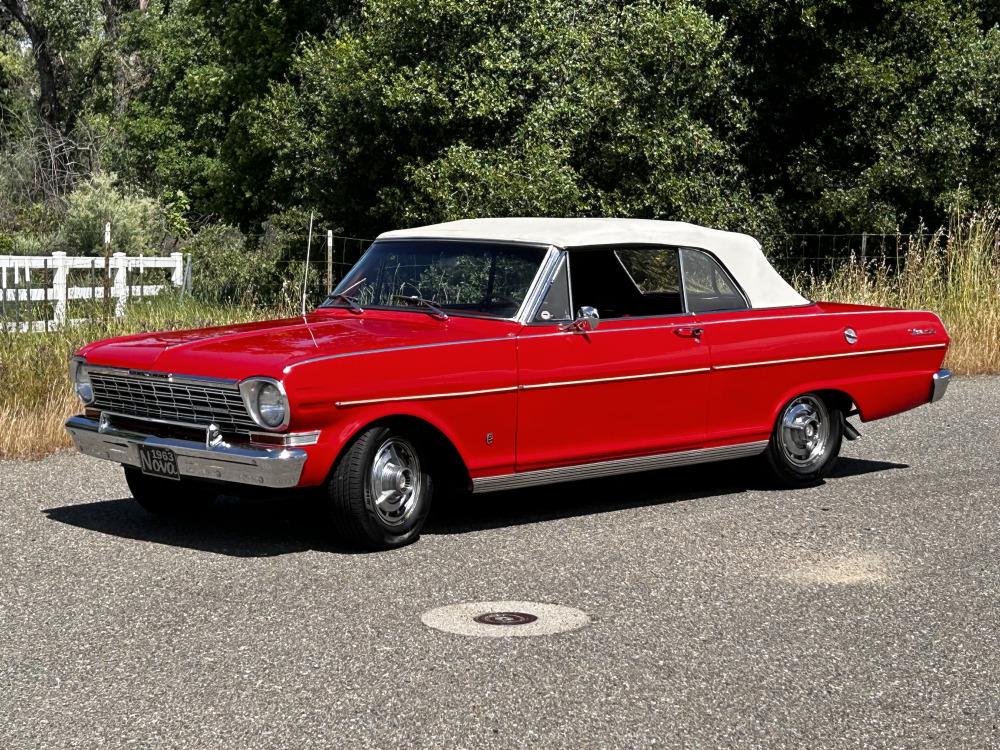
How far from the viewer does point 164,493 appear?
28.0ft

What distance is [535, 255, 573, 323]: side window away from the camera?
8352 mm

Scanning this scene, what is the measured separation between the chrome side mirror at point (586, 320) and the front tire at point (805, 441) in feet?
5.58

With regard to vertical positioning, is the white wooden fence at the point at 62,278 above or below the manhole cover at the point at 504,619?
above

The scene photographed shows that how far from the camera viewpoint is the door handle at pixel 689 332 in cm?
886

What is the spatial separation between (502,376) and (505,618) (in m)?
1.90

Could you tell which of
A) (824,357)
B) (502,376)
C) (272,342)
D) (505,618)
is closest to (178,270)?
(824,357)

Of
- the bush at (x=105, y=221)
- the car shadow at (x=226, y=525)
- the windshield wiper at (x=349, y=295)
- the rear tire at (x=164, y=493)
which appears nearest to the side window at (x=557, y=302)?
the windshield wiper at (x=349, y=295)

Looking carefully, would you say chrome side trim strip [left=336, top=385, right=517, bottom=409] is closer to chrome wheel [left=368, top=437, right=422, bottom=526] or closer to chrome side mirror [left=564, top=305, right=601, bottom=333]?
chrome wheel [left=368, top=437, right=422, bottom=526]

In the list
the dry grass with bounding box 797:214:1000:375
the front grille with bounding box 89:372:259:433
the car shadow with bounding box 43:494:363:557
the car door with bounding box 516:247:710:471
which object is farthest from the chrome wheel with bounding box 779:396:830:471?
the dry grass with bounding box 797:214:1000:375

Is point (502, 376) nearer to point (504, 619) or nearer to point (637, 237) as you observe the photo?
point (637, 237)

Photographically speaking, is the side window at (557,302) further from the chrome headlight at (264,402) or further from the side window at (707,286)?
the chrome headlight at (264,402)

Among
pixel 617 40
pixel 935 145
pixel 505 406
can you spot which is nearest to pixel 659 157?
pixel 617 40

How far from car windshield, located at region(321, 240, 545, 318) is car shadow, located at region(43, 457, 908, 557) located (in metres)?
1.20

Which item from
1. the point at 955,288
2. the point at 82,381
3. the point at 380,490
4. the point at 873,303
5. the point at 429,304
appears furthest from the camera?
the point at 955,288
